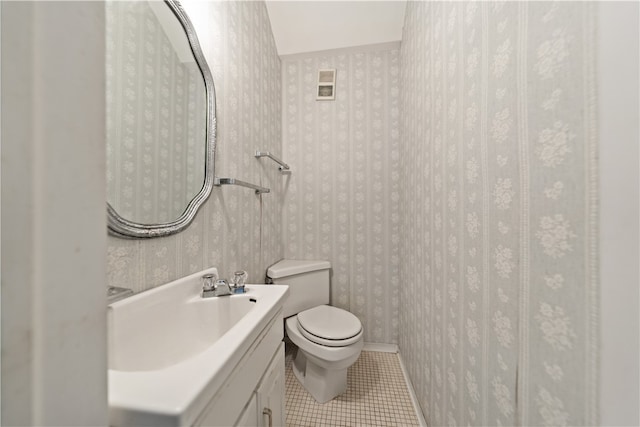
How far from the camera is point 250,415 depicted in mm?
590

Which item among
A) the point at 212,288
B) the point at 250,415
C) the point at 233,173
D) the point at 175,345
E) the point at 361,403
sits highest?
the point at 233,173

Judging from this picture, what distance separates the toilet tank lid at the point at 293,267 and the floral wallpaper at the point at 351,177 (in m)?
0.11

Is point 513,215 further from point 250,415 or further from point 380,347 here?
point 380,347

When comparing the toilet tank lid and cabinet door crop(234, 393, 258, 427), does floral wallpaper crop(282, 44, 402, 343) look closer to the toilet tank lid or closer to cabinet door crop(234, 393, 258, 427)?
the toilet tank lid

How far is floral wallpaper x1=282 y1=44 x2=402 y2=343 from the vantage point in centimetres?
178

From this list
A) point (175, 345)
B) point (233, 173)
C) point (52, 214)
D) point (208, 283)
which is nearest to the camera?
point (52, 214)

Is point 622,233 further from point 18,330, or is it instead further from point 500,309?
point 18,330

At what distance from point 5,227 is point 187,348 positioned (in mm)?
691

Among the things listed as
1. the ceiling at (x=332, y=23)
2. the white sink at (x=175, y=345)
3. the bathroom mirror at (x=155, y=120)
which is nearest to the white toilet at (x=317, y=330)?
the white sink at (x=175, y=345)

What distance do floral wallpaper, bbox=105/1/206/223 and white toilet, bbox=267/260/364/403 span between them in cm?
86

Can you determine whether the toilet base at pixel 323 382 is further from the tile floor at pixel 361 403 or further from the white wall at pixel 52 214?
the white wall at pixel 52 214

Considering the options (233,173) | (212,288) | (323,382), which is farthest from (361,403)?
(233,173)

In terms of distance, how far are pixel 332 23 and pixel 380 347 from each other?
2378 millimetres

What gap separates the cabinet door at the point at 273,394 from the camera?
2.19 ft
